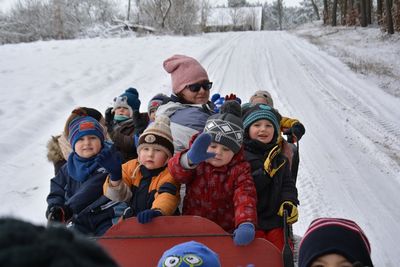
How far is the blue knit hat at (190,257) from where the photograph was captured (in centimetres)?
158

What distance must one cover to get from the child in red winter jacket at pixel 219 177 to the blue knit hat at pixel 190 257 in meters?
0.97

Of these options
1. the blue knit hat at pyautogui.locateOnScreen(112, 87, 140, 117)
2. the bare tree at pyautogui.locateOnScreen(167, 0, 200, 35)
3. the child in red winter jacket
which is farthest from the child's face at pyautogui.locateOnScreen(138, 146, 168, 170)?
the bare tree at pyautogui.locateOnScreen(167, 0, 200, 35)

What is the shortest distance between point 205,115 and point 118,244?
138cm

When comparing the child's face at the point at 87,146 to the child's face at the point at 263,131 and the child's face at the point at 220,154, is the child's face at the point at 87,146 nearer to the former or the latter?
the child's face at the point at 220,154

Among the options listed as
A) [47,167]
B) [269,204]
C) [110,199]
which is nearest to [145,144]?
[110,199]

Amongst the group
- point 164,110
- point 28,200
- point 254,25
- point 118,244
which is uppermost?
point 254,25

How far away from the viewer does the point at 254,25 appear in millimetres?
57688

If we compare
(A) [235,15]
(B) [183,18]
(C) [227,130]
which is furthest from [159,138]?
(A) [235,15]

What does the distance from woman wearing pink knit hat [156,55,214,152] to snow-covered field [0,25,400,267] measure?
66.7 inches

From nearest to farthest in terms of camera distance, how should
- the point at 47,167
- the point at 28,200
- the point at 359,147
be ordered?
the point at 28,200, the point at 47,167, the point at 359,147

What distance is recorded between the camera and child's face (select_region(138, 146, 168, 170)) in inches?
115

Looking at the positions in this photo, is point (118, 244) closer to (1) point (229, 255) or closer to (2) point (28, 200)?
(1) point (229, 255)

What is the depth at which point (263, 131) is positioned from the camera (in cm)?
320

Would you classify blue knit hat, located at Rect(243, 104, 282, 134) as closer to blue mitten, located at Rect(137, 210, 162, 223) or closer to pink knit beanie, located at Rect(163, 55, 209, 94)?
pink knit beanie, located at Rect(163, 55, 209, 94)
